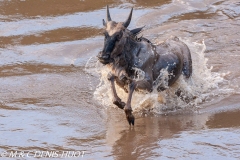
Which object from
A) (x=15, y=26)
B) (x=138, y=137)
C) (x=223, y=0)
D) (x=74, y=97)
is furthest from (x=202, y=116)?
(x=223, y=0)

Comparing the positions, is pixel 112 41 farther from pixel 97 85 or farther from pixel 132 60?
pixel 97 85

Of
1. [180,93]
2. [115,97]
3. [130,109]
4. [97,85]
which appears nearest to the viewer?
[130,109]

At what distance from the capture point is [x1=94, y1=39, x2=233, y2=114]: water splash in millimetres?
7680

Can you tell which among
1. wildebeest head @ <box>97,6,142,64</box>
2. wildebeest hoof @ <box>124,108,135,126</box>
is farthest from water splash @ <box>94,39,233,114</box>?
wildebeest hoof @ <box>124,108,135,126</box>

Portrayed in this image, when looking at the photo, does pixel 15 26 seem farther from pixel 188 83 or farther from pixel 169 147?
pixel 169 147

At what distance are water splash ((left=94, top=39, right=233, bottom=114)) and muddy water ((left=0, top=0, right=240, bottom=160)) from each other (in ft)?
0.07

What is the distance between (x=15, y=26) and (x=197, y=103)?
4.80m

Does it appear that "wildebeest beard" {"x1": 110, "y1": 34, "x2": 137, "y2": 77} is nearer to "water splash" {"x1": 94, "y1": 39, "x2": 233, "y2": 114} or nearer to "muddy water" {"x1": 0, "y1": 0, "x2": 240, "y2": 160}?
"water splash" {"x1": 94, "y1": 39, "x2": 233, "y2": 114}

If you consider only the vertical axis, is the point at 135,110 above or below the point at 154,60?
below

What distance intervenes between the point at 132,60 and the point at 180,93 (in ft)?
4.07

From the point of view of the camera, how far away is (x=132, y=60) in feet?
24.1

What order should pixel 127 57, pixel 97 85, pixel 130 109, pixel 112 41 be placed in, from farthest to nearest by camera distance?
pixel 97 85, pixel 127 57, pixel 112 41, pixel 130 109

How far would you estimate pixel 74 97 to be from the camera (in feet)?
27.2

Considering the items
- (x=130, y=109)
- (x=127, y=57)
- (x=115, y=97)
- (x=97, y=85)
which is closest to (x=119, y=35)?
(x=127, y=57)
